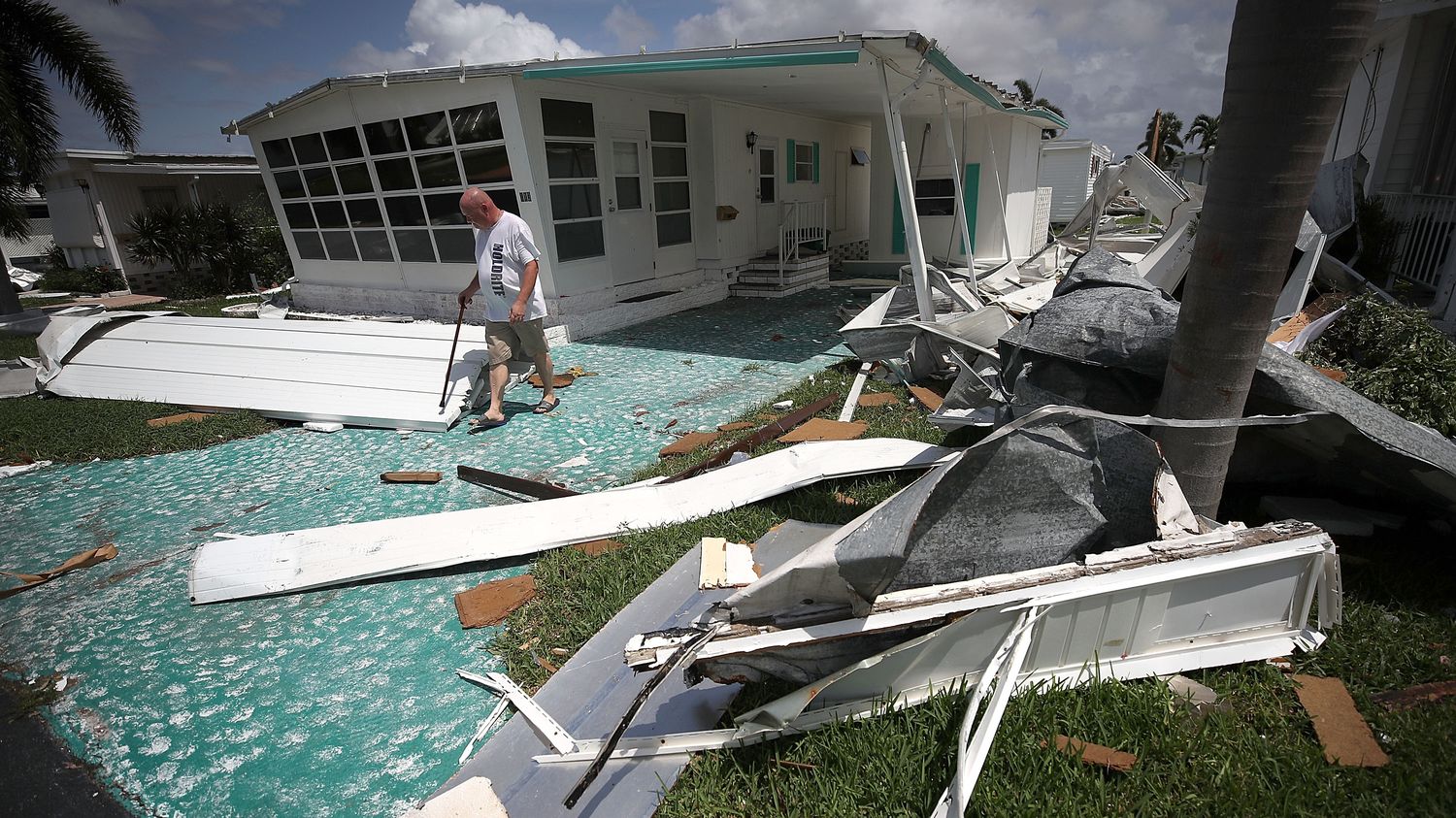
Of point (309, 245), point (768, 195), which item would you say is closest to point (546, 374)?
point (768, 195)

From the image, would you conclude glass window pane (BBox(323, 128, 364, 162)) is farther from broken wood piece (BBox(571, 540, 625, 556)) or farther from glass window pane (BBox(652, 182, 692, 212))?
broken wood piece (BBox(571, 540, 625, 556))

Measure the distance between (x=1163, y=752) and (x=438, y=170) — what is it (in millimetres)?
9749

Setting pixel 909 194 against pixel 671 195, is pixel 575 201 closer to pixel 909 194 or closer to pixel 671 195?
pixel 671 195

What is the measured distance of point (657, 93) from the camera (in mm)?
9383

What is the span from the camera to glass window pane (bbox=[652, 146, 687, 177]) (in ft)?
31.8

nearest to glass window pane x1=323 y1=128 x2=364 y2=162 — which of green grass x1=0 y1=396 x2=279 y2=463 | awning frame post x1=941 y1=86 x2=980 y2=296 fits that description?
green grass x1=0 y1=396 x2=279 y2=463

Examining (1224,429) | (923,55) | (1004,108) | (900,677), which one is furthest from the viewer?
(1004,108)

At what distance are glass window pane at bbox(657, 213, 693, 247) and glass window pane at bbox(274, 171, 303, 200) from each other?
245 inches

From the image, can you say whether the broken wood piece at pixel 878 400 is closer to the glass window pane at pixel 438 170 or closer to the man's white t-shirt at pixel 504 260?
the man's white t-shirt at pixel 504 260

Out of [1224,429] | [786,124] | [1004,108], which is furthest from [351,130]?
[1224,429]

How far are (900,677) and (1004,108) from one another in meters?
11.1

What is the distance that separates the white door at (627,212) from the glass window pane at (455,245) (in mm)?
2014

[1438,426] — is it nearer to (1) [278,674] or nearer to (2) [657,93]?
(1) [278,674]

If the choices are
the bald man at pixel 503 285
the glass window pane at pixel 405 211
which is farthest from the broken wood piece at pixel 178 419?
the glass window pane at pixel 405 211
